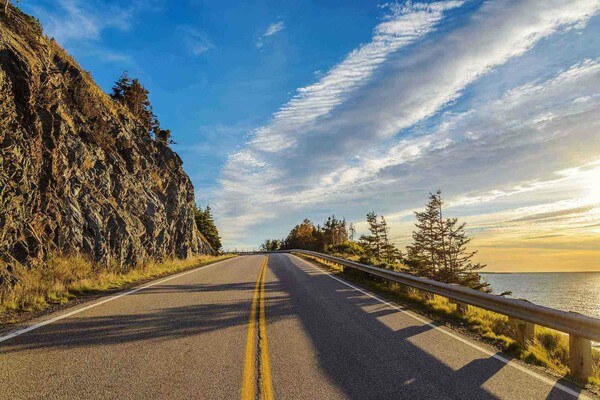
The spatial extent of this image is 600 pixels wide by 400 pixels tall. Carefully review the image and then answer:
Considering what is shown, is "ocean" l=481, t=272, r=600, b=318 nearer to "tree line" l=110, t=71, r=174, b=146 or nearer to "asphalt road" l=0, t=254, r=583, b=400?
"asphalt road" l=0, t=254, r=583, b=400

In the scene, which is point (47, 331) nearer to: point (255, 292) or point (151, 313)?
point (151, 313)

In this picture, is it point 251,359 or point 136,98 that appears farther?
point 136,98

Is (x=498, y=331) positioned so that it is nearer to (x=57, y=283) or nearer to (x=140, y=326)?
(x=140, y=326)

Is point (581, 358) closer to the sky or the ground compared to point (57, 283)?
closer to the ground

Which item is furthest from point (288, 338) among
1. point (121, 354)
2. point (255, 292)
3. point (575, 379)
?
point (255, 292)

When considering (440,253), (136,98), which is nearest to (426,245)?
(440,253)

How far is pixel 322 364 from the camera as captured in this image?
16.3 ft

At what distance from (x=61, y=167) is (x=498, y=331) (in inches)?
631

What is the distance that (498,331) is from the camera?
7445 millimetres

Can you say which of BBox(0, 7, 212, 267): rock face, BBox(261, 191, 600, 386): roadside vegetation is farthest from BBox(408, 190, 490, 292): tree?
BBox(0, 7, 212, 267): rock face

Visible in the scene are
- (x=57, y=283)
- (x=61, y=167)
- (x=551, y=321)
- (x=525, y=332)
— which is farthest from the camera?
(x=61, y=167)

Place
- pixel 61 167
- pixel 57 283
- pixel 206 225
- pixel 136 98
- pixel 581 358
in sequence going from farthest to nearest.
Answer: pixel 206 225
pixel 136 98
pixel 61 167
pixel 57 283
pixel 581 358

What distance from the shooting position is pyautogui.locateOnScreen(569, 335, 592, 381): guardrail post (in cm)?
498

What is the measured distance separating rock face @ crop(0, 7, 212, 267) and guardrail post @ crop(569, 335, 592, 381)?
43.7 feet
